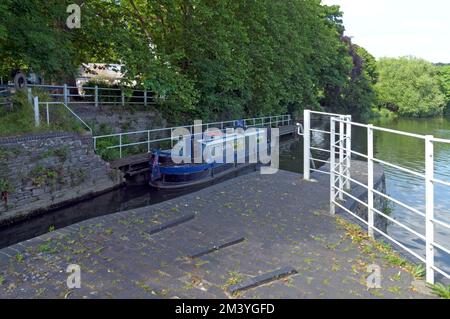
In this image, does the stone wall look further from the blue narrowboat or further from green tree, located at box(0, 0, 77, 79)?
green tree, located at box(0, 0, 77, 79)

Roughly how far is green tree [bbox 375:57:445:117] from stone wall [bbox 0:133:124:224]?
63.7 metres

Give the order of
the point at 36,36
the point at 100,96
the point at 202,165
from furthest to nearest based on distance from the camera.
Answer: the point at 100,96, the point at 202,165, the point at 36,36

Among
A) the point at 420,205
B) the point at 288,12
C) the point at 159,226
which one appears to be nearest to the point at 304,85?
the point at 288,12

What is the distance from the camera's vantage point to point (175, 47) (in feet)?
65.0

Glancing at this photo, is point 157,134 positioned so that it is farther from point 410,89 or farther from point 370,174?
point 410,89

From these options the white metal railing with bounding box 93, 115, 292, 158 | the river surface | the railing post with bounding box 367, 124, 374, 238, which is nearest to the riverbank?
the railing post with bounding box 367, 124, 374, 238

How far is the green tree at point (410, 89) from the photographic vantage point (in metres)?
65.8

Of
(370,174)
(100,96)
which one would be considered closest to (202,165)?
(100,96)

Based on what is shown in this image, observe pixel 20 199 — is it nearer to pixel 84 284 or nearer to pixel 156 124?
pixel 84 284

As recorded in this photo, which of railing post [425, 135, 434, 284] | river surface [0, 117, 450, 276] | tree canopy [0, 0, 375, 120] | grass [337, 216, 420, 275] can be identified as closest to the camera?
railing post [425, 135, 434, 284]

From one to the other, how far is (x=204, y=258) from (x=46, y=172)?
778cm

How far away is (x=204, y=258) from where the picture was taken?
16.9ft

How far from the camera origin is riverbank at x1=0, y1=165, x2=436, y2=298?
14.0 feet
